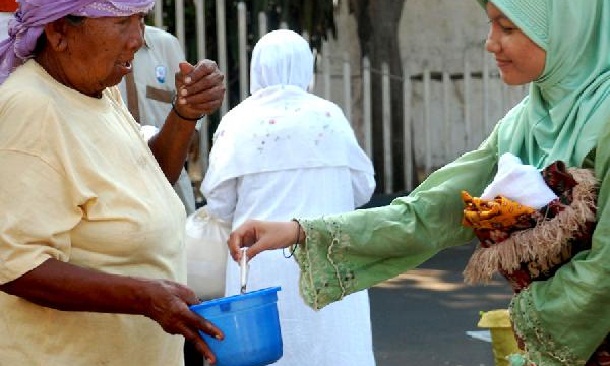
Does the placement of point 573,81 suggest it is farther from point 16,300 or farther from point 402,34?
point 402,34

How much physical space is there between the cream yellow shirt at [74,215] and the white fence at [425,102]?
7114 mm

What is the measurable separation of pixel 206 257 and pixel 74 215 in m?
2.65

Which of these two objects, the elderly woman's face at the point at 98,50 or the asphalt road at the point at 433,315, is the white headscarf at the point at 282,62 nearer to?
the asphalt road at the point at 433,315

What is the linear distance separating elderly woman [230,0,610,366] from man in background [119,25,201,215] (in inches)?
86.5

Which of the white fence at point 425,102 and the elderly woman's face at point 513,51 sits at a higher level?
the elderly woman's face at point 513,51

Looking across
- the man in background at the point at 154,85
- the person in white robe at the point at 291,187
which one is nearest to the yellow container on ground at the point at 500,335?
the person in white robe at the point at 291,187

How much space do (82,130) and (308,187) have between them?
260 cm

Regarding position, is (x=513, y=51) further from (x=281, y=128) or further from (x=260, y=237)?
(x=281, y=128)

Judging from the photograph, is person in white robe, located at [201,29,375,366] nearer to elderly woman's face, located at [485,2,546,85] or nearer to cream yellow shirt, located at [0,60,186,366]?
cream yellow shirt, located at [0,60,186,366]

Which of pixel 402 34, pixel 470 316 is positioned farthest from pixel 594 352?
pixel 402 34

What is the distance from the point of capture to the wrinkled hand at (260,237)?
11.0 feet

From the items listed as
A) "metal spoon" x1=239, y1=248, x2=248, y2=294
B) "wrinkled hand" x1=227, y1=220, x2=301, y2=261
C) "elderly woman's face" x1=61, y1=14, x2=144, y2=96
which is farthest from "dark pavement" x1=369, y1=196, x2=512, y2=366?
"elderly woman's face" x1=61, y1=14, x2=144, y2=96

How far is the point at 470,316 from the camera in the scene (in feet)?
27.3

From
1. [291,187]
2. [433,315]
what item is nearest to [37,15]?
[291,187]
